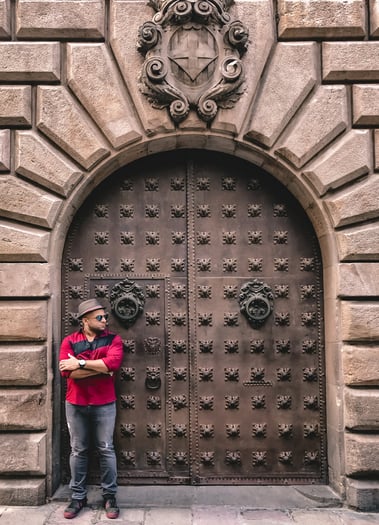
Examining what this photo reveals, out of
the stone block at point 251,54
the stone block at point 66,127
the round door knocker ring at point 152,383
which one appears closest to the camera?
the stone block at point 66,127

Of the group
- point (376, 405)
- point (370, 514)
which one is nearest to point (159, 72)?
point (376, 405)

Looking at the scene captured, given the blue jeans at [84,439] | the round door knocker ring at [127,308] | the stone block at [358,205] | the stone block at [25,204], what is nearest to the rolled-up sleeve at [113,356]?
the blue jeans at [84,439]

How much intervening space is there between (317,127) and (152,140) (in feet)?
5.13

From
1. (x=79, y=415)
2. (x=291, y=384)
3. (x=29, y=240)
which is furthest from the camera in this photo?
(x=291, y=384)

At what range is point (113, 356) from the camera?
4.51m

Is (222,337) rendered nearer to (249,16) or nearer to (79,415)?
(79,415)

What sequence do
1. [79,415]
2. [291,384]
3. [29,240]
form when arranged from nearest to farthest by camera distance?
[79,415] < [29,240] < [291,384]

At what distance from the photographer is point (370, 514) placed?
182 inches

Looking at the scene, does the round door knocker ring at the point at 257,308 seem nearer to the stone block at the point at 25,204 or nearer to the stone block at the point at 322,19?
the stone block at the point at 25,204

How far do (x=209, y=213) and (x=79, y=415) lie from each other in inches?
90.3

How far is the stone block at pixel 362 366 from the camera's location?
4809mm

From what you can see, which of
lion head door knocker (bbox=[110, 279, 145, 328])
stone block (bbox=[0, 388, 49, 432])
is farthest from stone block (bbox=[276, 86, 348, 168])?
stone block (bbox=[0, 388, 49, 432])

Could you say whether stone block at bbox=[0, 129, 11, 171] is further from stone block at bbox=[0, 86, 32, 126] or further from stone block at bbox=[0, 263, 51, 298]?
stone block at bbox=[0, 263, 51, 298]

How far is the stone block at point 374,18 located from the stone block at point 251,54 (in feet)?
3.05
